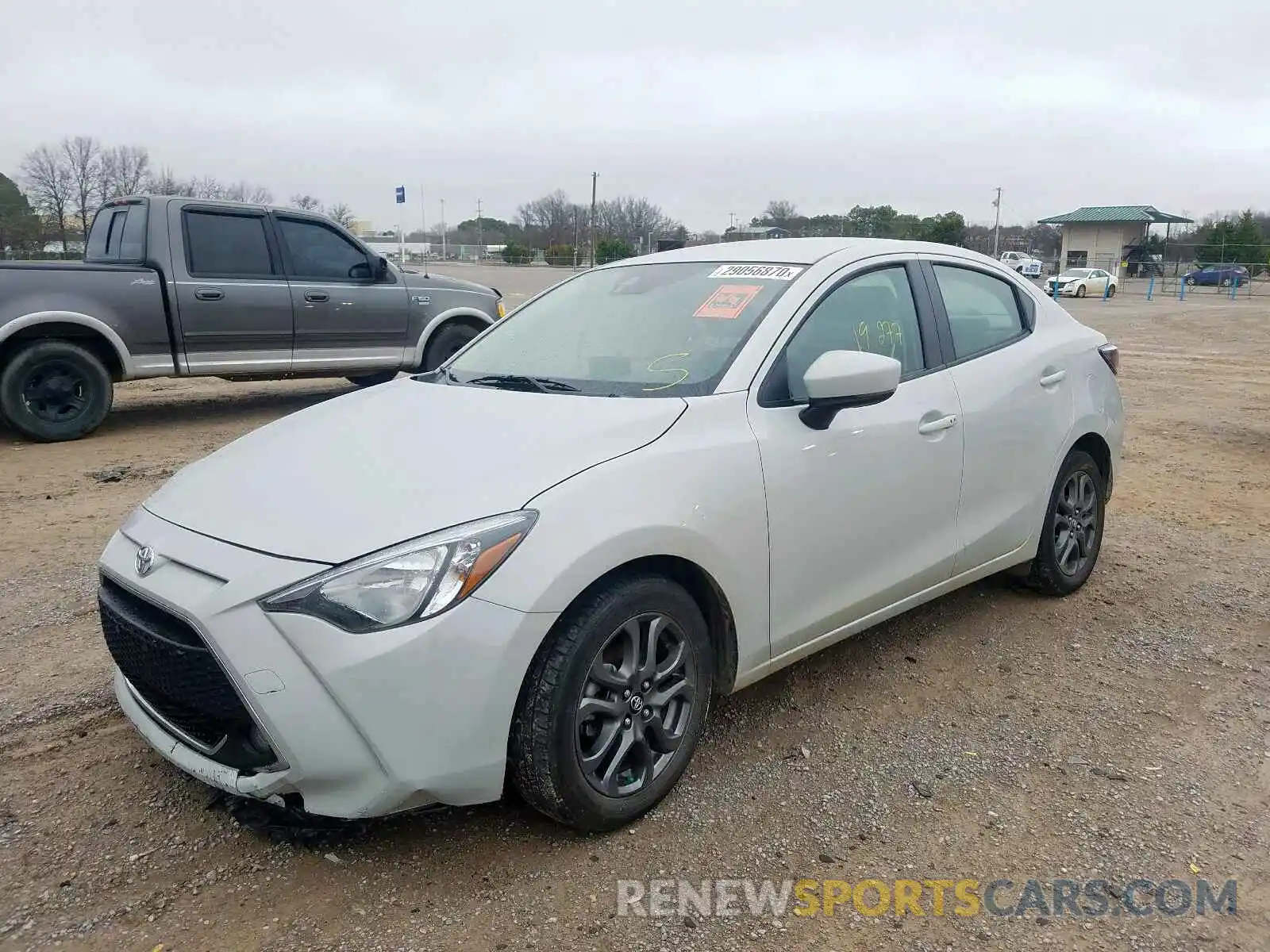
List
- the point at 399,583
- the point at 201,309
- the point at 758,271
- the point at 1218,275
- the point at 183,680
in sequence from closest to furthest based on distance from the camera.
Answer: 1. the point at 399,583
2. the point at 183,680
3. the point at 758,271
4. the point at 201,309
5. the point at 1218,275

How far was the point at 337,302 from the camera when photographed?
363 inches

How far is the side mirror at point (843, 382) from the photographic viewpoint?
299cm

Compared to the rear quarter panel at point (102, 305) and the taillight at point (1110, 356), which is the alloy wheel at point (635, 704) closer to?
the taillight at point (1110, 356)

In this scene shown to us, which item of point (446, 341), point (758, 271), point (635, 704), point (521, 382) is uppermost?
point (758, 271)

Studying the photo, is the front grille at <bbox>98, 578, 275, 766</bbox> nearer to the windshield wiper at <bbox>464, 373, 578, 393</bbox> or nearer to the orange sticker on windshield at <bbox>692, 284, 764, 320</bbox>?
the windshield wiper at <bbox>464, 373, 578, 393</bbox>

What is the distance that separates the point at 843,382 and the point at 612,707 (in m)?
1.21

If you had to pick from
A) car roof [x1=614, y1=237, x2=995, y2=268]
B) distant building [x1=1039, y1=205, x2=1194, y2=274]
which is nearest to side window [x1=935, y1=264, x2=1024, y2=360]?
car roof [x1=614, y1=237, x2=995, y2=268]

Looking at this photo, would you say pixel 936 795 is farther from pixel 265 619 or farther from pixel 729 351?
pixel 265 619

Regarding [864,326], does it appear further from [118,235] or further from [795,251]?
[118,235]

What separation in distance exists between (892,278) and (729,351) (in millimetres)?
988

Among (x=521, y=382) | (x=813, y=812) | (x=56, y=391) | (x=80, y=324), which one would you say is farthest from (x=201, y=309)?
(x=813, y=812)

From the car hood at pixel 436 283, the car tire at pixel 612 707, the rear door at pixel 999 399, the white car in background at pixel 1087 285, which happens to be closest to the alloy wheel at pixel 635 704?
the car tire at pixel 612 707

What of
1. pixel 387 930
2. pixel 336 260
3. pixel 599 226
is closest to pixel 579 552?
pixel 387 930

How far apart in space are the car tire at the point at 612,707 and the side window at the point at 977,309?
6.11ft
